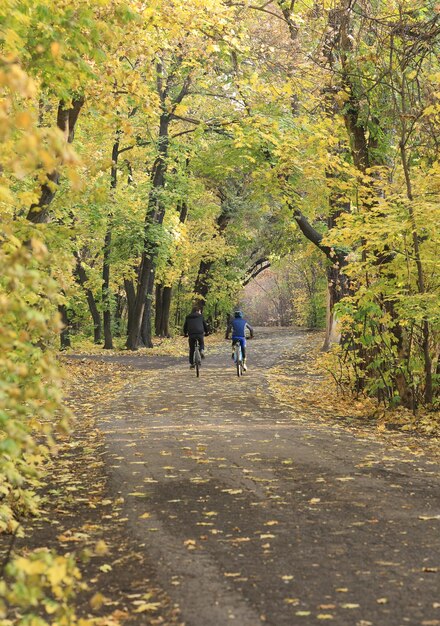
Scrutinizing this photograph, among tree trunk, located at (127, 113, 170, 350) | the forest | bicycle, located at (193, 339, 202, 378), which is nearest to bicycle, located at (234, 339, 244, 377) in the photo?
bicycle, located at (193, 339, 202, 378)

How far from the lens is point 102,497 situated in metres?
7.64

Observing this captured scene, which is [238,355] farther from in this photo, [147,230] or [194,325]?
[147,230]

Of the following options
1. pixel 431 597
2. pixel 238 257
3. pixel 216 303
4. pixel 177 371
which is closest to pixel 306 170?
pixel 177 371

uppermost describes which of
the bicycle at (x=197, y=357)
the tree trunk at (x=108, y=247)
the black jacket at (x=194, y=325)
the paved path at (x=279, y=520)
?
the tree trunk at (x=108, y=247)

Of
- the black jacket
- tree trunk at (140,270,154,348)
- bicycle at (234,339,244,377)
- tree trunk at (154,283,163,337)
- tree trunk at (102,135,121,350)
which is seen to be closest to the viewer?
the black jacket

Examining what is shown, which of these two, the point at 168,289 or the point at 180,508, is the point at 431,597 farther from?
the point at 168,289

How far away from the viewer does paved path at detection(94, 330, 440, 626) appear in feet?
15.5

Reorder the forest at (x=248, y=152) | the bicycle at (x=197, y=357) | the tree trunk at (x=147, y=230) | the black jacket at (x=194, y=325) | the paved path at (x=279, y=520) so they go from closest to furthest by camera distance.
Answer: the forest at (x=248, y=152), the paved path at (x=279, y=520), the black jacket at (x=194, y=325), the bicycle at (x=197, y=357), the tree trunk at (x=147, y=230)

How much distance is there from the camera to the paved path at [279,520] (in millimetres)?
4730

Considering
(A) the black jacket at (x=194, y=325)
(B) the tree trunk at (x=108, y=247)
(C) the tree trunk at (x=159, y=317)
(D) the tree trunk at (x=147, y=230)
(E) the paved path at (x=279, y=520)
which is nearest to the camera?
(E) the paved path at (x=279, y=520)

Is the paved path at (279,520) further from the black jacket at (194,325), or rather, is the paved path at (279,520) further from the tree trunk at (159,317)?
the tree trunk at (159,317)

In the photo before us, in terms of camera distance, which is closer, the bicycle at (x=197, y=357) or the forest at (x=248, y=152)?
the forest at (x=248, y=152)

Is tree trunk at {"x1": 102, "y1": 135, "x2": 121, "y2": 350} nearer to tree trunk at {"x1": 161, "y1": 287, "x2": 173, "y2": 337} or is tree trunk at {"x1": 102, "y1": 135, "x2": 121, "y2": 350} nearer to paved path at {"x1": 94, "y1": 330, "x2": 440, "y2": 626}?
tree trunk at {"x1": 161, "y1": 287, "x2": 173, "y2": 337}

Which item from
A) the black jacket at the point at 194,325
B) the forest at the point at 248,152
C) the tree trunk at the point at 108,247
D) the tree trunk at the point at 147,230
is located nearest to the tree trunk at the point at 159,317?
the tree trunk at the point at 108,247
